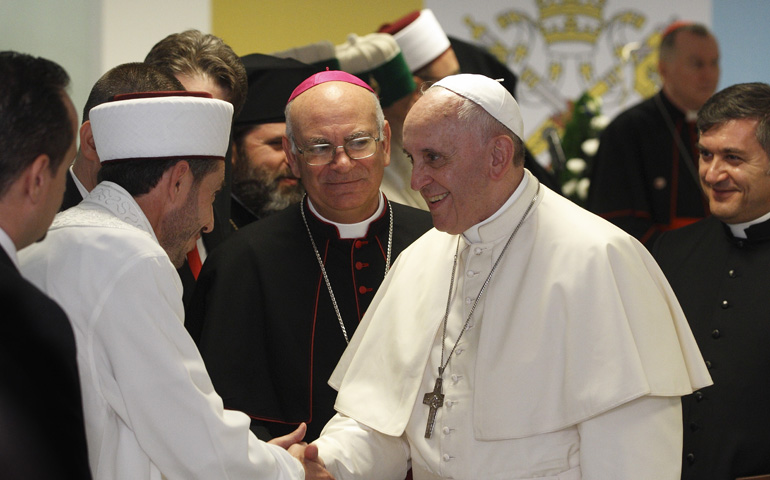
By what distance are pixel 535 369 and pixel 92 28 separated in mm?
3909

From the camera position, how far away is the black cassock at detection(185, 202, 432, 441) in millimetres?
3486

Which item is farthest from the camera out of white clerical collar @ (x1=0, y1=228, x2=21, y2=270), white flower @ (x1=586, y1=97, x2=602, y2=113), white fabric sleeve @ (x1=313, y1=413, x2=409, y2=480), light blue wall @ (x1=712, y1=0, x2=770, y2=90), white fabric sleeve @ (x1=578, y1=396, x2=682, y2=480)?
light blue wall @ (x1=712, y1=0, x2=770, y2=90)

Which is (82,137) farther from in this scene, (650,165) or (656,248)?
(650,165)

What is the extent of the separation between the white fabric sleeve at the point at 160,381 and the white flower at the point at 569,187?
14.2 feet

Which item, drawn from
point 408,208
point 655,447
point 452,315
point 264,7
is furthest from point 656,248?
point 264,7

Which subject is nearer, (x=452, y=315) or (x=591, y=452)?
(x=591, y=452)

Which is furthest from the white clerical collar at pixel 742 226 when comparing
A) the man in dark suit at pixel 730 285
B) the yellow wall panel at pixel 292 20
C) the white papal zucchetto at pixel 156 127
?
the yellow wall panel at pixel 292 20

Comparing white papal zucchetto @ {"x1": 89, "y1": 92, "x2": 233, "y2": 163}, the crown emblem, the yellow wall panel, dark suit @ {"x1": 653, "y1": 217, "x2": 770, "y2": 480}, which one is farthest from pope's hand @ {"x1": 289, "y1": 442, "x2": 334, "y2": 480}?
the crown emblem

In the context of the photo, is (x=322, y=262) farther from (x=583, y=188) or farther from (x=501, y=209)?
(x=583, y=188)

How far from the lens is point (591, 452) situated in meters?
2.67

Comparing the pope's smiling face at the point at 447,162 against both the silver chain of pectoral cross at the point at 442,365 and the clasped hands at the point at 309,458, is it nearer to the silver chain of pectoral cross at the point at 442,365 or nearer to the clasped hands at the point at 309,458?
the silver chain of pectoral cross at the point at 442,365

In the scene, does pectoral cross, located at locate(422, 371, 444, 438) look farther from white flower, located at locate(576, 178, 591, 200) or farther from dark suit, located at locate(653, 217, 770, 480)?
white flower, located at locate(576, 178, 591, 200)

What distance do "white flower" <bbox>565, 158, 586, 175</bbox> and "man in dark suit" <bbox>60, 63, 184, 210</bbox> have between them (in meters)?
3.86

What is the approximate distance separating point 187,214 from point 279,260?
1.00 metres
